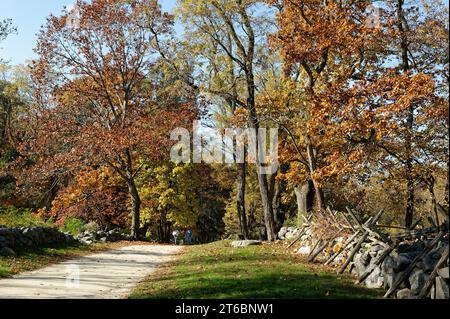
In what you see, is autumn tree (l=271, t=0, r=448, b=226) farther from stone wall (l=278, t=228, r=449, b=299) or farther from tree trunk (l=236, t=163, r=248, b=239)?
tree trunk (l=236, t=163, r=248, b=239)

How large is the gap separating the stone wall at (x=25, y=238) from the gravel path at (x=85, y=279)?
169 cm

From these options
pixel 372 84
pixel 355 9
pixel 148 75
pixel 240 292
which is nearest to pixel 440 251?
pixel 240 292

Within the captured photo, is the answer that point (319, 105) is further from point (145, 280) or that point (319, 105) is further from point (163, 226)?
point (163, 226)

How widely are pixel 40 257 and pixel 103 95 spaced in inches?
538

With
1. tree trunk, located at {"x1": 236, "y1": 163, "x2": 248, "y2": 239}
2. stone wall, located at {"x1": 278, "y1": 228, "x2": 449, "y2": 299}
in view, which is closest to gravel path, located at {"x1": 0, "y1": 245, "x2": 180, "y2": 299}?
stone wall, located at {"x1": 278, "y1": 228, "x2": 449, "y2": 299}

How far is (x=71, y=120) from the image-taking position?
85.3ft

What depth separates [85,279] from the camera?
1122 centimetres

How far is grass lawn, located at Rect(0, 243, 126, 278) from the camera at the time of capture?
39.0ft

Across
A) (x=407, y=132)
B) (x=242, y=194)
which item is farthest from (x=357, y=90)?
(x=242, y=194)

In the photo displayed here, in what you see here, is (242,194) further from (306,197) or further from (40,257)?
(40,257)

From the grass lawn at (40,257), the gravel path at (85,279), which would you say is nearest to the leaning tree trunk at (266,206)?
the gravel path at (85,279)

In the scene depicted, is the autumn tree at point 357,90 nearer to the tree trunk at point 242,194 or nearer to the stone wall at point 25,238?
the tree trunk at point 242,194

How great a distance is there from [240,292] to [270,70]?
19146mm

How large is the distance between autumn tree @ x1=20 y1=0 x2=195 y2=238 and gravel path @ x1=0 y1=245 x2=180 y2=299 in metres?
9.20
